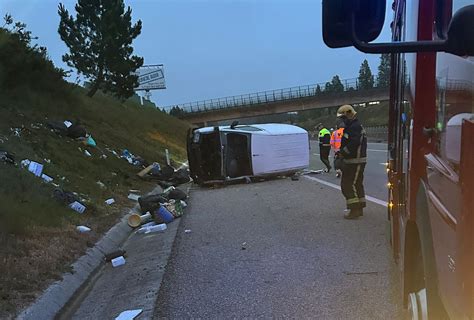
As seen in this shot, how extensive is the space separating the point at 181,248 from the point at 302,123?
11355cm

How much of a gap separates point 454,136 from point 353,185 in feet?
22.7

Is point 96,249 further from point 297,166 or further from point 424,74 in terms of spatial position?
point 297,166

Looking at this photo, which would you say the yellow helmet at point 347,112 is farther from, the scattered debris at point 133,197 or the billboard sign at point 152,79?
the billboard sign at point 152,79

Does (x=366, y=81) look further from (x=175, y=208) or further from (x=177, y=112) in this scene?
(x=175, y=208)

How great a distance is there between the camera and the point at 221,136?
16688 millimetres

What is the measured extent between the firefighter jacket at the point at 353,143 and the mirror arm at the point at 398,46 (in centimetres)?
687

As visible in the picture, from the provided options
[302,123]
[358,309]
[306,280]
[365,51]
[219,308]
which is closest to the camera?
[365,51]

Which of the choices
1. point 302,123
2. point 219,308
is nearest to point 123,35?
point 219,308

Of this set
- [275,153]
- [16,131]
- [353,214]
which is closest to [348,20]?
[353,214]

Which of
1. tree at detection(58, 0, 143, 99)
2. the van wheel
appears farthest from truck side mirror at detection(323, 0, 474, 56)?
tree at detection(58, 0, 143, 99)

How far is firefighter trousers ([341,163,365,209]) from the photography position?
27.6 feet

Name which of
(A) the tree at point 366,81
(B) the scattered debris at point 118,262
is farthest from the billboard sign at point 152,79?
(B) the scattered debris at point 118,262

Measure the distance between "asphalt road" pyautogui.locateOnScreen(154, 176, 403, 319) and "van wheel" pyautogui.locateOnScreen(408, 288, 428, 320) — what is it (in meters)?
1.63

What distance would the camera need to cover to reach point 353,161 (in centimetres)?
851
